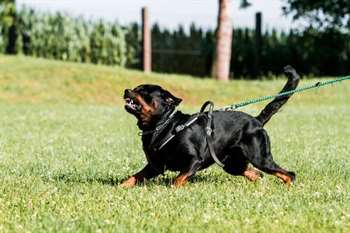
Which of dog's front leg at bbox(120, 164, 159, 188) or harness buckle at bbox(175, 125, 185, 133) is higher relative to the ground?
harness buckle at bbox(175, 125, 185, 133)

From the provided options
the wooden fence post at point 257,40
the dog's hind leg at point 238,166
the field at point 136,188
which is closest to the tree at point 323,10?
the wooden fence post at point 257,40

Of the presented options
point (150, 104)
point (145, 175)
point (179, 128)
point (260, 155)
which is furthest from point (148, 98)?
point (260, 155)

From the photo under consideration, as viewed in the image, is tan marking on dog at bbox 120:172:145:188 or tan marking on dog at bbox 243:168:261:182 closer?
tan marking on dog at bbox 120:172:145:188

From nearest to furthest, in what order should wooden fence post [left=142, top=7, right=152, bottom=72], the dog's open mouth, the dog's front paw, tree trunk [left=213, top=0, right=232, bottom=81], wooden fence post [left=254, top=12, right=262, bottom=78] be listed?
the dog's open mouth < the dog's front paw < tree trunk [left=213, top=0, right=232, bottom=81] < wooden fence post [left=142, top=7, right=152, bottom=72] < wooden fence post [left=254, top=12, right=262, bottom=78]

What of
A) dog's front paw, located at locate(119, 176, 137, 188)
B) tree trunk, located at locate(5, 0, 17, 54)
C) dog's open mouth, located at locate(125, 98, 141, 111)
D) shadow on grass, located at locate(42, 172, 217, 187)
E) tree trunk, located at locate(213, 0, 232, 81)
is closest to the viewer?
dog's open mouth, located at locate(125, 98, 141, 111)

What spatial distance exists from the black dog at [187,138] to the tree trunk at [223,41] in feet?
79.4

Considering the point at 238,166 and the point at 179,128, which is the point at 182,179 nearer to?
the point at 179,128

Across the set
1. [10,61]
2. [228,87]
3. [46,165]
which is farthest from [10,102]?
[46,165]

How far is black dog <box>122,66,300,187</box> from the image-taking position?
8.31m

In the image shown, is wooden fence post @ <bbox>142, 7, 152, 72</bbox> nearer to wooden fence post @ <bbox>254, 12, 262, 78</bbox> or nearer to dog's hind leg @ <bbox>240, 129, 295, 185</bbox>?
wooden fence post @ <bbox>254, 12, 262, 78</bbox>

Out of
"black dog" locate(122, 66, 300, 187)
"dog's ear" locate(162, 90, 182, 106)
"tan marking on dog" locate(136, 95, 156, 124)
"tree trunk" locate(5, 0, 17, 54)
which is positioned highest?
"dog's ear" locate(162, 90, 182, 106)

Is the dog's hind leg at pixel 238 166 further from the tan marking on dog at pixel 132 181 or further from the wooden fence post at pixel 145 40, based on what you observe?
the wooden fence post at pixel 145 40

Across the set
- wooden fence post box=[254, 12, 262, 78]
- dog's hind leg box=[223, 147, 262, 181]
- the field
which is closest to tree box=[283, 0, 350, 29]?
wooden fence post box=[254, 12, 262, 78]

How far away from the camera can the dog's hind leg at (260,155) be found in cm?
870
